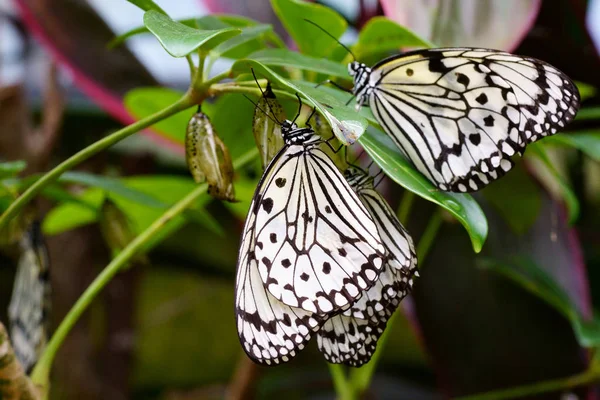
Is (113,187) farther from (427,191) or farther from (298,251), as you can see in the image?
(427,191)

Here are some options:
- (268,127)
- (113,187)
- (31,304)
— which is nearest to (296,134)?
(268,127)

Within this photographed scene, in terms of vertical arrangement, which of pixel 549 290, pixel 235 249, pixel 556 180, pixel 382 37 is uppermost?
pixel 382 37

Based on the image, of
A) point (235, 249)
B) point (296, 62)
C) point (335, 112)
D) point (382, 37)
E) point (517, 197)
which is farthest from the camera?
point (235, 249)

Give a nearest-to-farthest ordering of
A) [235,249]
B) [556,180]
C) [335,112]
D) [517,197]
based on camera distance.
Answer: [335,112] < [556,180] < [517,197] < [235,249]

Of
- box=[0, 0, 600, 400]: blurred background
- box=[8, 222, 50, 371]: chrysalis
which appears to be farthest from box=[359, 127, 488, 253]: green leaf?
box=[8, 222, 50, 371]: chrysalis

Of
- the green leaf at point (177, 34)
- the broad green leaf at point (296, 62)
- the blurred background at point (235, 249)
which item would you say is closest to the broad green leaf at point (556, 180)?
the blurred background at point (235, 249)

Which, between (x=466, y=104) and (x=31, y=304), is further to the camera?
(x=31, y=304)

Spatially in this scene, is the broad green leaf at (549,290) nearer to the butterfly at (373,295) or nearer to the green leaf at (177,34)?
the butterfly at (373,295)
